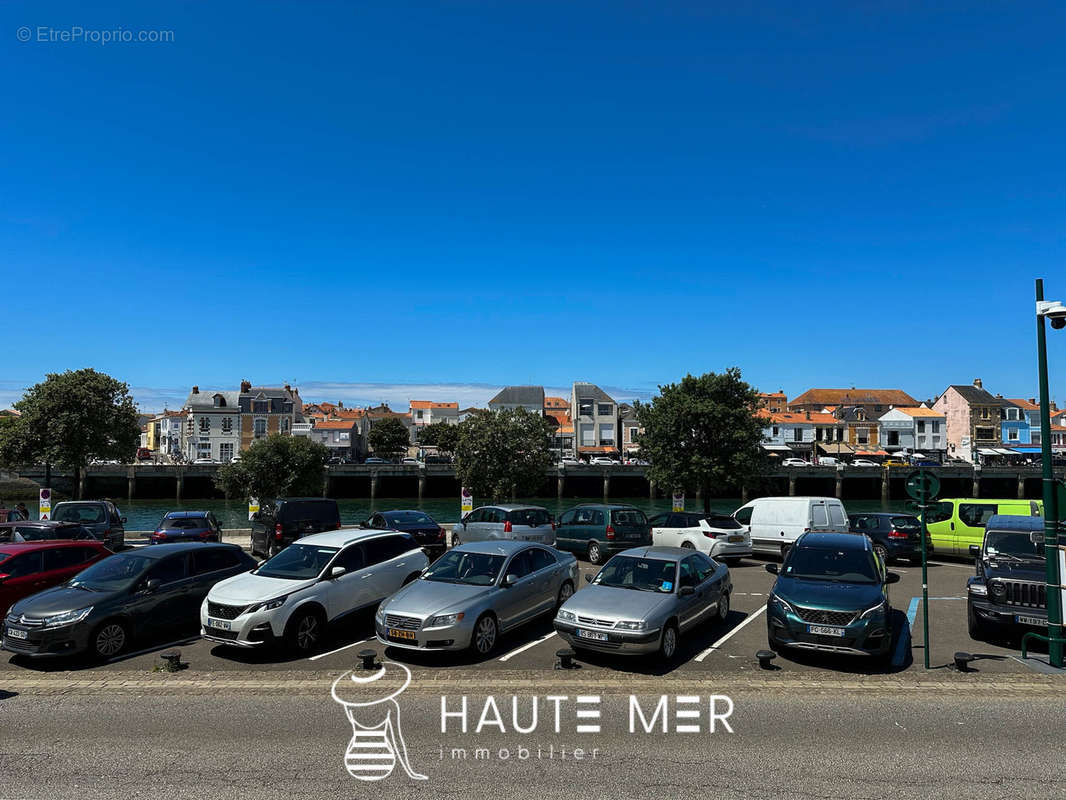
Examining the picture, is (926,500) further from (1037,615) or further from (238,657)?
(238,657)

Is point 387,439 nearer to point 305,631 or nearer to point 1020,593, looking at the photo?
point 305,631

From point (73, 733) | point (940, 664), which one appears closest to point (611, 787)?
point (73, 733)

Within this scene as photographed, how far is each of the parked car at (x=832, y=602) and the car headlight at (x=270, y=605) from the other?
776 cm

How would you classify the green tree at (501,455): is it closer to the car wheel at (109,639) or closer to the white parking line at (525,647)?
the white parking line at (525,647)

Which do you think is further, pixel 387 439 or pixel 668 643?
pixel 387 439

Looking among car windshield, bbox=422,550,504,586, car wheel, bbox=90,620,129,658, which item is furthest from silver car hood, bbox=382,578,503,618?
car wheel, bbox=90,620,129,658

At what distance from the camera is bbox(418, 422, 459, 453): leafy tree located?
104 m

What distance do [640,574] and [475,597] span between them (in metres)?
2.80

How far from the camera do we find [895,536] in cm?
2119

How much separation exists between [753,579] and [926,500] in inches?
343

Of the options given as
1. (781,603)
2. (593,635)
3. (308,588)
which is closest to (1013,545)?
(781,603)

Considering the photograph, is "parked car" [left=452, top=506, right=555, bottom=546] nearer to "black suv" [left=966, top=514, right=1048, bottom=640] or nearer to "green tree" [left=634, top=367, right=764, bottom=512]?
"black suv" [left=966, top=514, right=1048, bottom=640]

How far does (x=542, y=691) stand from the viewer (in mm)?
9070

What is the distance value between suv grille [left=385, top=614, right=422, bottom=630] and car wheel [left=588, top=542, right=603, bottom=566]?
10799mm
